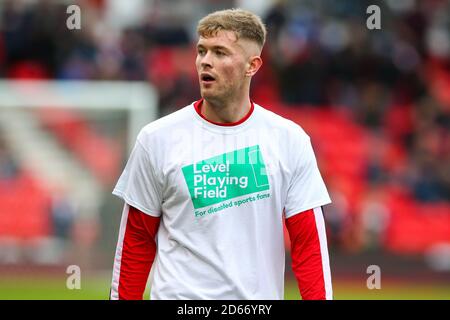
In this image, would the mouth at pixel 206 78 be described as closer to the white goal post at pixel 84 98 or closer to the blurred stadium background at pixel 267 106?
the blurred stadium background at pixel 267 106

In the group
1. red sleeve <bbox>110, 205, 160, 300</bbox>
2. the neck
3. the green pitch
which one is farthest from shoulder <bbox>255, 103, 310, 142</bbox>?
the green pitch

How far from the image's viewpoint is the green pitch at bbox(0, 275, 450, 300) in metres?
11.6

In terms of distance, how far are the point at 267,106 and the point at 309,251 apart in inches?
433

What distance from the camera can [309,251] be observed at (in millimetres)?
5234

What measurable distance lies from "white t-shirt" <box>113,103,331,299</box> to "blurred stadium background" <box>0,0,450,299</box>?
694 cm

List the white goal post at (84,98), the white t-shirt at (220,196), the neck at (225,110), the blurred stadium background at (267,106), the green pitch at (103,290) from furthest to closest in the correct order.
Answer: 1. the white goal post at (84,98)
2. the blurred stadium background at (267,106)
3. the green pitch at (103,290)
4. the neck at (225,110)
5. the white t-shirt at (220,196)

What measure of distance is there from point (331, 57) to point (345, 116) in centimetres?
98

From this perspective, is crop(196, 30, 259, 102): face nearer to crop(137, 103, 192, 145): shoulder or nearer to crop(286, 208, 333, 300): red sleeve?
crop(137, 103, 192, 145): shoulder

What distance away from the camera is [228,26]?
516 centimetres

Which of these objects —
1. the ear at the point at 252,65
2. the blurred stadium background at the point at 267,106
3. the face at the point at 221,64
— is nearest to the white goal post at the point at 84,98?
the blurred stadium background at the point at 267,106

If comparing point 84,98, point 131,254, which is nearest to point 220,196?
point 131,254

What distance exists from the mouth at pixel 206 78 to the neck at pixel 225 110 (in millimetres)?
111

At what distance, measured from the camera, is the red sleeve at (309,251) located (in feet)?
17.1
